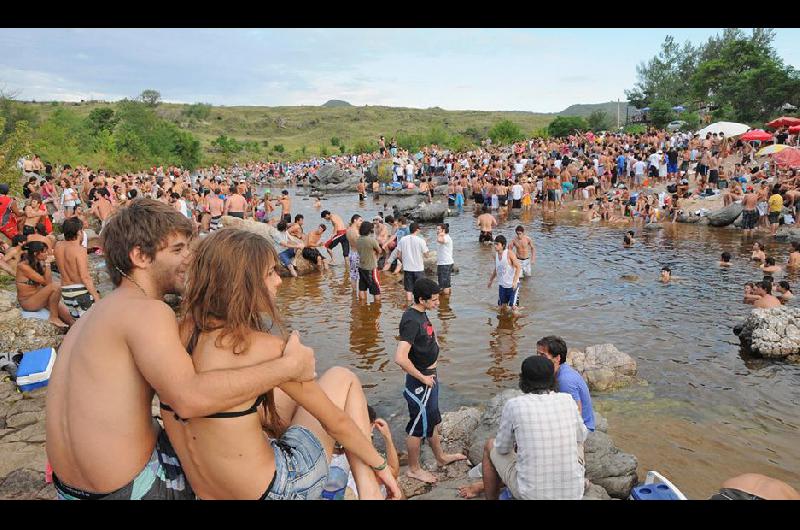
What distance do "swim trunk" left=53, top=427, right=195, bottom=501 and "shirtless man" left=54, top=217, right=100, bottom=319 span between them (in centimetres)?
595

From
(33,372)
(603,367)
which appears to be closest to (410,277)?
(603,367)

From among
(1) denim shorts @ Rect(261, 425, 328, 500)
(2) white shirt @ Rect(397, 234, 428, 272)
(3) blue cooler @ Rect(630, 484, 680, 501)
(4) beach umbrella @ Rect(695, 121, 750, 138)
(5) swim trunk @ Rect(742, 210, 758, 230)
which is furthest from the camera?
(4) beach umbrella @ Rect(695, 121, 750, 138)

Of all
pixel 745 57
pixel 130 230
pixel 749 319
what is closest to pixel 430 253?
pixel 749 319

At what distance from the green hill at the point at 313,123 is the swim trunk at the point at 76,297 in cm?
6235

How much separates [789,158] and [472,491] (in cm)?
2164

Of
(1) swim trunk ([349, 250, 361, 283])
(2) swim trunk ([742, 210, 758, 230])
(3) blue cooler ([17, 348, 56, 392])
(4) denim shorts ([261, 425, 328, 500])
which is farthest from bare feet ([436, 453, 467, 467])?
(2) swim trunk ([742, 210, 758, 230])

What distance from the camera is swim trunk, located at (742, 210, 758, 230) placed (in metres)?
17.2

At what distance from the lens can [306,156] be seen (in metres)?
64.4

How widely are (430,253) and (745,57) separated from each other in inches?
1640

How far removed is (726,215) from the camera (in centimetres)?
1866

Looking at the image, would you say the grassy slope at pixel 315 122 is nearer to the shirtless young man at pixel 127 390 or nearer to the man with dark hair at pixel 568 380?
the man with dark hair at pixel 568 380

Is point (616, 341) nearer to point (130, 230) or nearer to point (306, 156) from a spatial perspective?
point (130, 230)

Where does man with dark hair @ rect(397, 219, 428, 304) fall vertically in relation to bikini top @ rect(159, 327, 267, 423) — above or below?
below

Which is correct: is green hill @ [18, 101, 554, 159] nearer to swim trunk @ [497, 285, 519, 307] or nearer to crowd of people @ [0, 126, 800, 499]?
swim trunk @ [497, 285, 519, 307]
